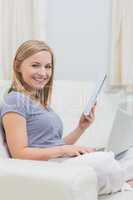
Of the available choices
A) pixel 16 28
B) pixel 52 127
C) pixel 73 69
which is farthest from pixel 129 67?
pixel 52 127

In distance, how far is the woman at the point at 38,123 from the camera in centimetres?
136

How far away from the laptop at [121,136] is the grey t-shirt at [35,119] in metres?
0.38

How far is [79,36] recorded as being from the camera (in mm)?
Answer: 3006

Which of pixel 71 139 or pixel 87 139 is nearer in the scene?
pixel 71 139

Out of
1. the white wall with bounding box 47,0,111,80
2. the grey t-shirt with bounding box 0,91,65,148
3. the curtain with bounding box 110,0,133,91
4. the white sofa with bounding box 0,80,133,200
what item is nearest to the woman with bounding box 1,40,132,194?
the grey t-shirt with bounding box 0,91,65,148

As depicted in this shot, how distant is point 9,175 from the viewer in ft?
3.80

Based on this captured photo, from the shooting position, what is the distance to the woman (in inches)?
53.5

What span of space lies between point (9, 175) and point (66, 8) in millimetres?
2059

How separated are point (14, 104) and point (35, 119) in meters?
0.11

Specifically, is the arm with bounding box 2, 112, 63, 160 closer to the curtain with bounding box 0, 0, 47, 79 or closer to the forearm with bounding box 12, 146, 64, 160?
the forearm with bounding box 12, 146, 64, 160

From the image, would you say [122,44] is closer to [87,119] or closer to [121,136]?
→ [121,136]

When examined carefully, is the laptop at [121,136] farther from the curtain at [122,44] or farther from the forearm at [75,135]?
the curtain at [122,44]

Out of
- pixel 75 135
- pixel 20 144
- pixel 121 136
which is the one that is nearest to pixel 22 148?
pixel 20 144

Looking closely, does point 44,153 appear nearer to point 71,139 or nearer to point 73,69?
point 71,139
